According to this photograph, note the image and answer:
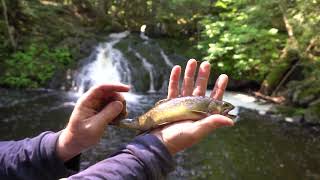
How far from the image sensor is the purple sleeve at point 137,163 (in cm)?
146

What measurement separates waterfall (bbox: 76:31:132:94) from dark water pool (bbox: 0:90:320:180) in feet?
8.66

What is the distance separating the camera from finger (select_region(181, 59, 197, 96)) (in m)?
2.20

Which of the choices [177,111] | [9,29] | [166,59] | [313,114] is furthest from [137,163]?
[9,29]

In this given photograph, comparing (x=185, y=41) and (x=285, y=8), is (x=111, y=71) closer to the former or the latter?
(x=185, y=41)

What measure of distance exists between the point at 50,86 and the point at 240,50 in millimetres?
6562

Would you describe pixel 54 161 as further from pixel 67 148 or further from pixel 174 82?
pixel 174 82

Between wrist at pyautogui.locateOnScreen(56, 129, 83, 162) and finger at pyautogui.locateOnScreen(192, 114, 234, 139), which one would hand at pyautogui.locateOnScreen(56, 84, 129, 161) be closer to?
wrist at pyautogui.locateOnScreen(56, 129, 83, 162)

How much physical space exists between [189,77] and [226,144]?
8.11 m

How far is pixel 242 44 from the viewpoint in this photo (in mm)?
14930

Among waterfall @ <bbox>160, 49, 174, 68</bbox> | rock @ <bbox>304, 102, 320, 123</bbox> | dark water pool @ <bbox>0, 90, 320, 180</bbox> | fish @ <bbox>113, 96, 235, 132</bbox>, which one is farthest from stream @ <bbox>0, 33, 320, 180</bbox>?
fish @ <bbox>113, 96, 235, 132</bbox>

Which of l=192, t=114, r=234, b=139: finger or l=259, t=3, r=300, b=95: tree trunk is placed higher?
l=192, t=114, r=234, b=139: finger

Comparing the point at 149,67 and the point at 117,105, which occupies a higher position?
the point at 117,105

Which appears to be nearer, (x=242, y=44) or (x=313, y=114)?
(x=313, y=114)

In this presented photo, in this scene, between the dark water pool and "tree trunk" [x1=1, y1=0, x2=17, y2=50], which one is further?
"tree trunk" [x1=1, y1=0, x2=17, y2=50]
